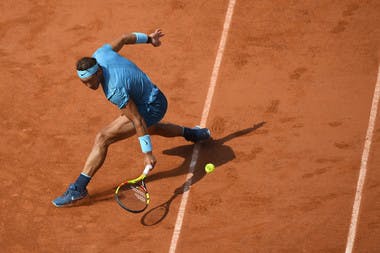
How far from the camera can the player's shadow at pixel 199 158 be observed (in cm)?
1052

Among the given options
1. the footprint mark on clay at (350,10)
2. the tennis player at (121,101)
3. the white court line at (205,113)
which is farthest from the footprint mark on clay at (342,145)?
the footprint mark on clay at (350,10)

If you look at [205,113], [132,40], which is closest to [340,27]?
[205,113]

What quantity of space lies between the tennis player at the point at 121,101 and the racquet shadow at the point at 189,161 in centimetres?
56

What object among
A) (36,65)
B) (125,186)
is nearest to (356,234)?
(125,186)

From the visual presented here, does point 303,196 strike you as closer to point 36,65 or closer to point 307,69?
point 307,69

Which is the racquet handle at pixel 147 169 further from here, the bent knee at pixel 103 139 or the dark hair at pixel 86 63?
the dark hair at pixel 86 63

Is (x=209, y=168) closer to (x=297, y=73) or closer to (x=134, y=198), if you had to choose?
(x=134, y=198)

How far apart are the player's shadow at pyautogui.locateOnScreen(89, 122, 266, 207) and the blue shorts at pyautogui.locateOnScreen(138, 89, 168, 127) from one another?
878mm

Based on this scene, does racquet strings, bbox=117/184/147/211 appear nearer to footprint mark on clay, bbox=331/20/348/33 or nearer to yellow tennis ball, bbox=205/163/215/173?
yellow tennis ball, bbox=205/163/215/173

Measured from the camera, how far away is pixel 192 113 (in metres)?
11.6

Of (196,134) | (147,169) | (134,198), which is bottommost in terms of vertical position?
(134,198)

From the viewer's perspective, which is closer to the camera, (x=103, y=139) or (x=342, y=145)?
(x=103, y=139)

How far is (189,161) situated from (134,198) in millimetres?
1250

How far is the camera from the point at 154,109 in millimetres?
10156
